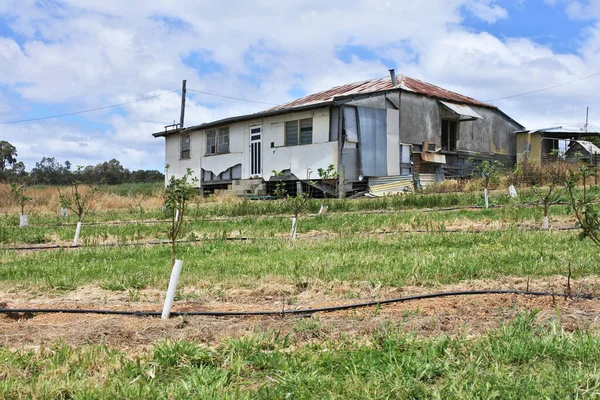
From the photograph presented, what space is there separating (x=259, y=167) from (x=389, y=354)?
21.9 m

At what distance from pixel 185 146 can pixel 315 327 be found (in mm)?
26692

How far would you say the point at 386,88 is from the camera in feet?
79.7

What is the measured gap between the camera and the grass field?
2.98m

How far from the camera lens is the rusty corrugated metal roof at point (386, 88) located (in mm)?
25047

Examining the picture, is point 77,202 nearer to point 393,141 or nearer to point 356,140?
point 356,140

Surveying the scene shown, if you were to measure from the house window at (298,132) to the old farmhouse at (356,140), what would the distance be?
0.04 metres

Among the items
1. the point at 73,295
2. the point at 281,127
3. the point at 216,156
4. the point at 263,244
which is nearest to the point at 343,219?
the point at 263,244

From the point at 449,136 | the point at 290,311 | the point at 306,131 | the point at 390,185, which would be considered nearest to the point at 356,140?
the point at 390,185

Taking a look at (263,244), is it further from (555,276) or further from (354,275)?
(555,276)

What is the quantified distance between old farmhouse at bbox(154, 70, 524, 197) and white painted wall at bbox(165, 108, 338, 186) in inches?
1.5

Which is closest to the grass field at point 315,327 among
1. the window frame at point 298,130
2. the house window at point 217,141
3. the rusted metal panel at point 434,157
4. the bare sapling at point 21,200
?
the bare sapling at point 21,200

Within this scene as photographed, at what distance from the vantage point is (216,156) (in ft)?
89.4

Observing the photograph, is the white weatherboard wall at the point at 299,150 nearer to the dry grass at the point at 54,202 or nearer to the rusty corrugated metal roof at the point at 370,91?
the rusty corrugated metal roof at the point at 370,91

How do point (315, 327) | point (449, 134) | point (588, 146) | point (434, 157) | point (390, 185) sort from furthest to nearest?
point (588, 146) → point (449, 134) → point (434, 157) → point (390, 185) → point (315, 327)
